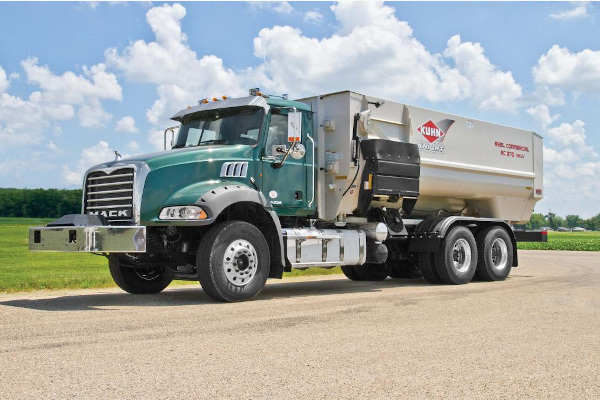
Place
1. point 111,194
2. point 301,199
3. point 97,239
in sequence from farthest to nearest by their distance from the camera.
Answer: point 301,199 → point 111,194 → point 97,239

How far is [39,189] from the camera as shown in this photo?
8288cm

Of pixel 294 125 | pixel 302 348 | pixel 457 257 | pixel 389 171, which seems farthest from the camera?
pixel 457 257

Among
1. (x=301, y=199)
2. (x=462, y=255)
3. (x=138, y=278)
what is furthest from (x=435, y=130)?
(x=138, y=278)

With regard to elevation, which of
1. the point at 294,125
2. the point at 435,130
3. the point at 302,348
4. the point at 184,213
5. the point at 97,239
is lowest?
the point at 302,348

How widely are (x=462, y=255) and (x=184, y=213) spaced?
718cm

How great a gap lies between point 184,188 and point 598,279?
1016 centimetres

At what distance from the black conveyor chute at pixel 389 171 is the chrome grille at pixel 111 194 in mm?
4566

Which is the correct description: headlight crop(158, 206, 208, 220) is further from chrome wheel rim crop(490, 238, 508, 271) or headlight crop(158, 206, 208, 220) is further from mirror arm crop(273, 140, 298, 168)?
chrome wheel rim crop(490, 238, 508, 271)

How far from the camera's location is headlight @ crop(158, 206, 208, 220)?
382 inches

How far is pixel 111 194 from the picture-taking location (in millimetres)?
10211

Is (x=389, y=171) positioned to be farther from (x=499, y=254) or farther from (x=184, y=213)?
(x=184, y=213)

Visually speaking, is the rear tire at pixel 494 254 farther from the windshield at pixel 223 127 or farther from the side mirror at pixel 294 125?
the windshield at pixel 223 127

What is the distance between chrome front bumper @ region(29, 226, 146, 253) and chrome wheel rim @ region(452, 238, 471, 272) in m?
7.58

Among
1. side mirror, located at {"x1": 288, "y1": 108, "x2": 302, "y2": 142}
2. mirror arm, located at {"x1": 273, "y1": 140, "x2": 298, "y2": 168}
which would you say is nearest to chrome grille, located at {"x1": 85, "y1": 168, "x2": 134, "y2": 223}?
mirror arm, located at {"x1": 273, "y1": 140, "x2": 298, "y2": 168}
